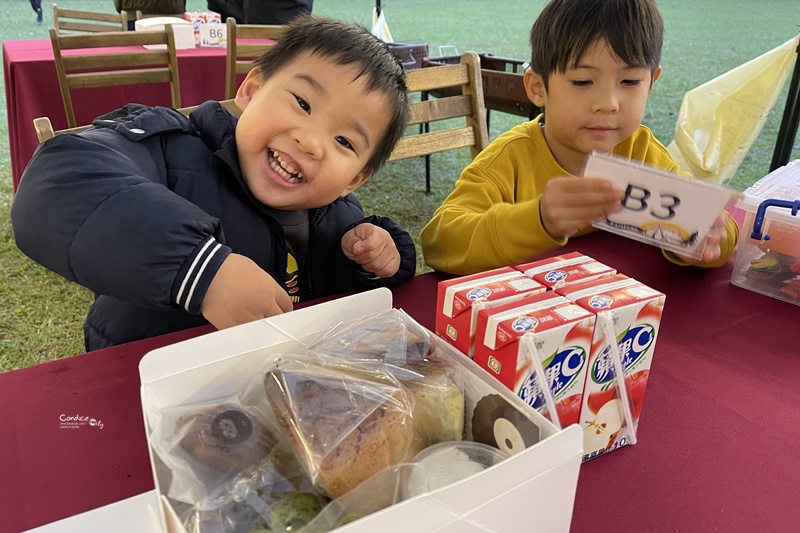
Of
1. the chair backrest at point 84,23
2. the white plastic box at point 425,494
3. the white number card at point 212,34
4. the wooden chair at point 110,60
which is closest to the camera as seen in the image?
the white plastic box at point 425,494

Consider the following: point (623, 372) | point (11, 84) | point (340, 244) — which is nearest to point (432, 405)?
point (623, 372)

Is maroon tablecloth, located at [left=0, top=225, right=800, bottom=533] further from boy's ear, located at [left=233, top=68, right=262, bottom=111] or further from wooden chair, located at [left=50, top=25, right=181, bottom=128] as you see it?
wooden chair, located at [left=50, top=25, right=181, bottom=128]

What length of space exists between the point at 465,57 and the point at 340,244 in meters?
1.34

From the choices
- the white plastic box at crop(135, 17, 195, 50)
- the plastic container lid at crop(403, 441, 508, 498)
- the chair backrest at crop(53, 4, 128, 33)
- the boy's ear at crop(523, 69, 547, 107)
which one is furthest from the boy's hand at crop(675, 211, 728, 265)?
the chair backrest at crop(53, 4, 128, 33)

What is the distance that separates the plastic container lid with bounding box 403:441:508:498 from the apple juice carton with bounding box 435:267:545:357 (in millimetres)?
113

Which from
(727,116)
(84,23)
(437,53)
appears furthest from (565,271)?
(437,53)

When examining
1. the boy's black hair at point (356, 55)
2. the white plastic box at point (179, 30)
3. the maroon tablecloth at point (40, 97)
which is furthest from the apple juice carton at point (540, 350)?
the white plastic box at point (179, 30)

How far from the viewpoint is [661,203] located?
0.74m

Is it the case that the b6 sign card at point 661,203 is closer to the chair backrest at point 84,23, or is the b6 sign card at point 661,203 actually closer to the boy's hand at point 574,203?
the boy's hand at point 574,203

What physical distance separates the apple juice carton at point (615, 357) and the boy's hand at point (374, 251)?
432mm

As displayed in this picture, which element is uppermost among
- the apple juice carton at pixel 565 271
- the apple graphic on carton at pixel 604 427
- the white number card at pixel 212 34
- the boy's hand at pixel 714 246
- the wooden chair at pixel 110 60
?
the white number card at pixel 212 34

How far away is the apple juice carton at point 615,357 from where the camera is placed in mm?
551

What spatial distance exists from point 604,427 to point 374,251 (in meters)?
0.51

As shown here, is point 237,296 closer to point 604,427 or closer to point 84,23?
point 604,427
